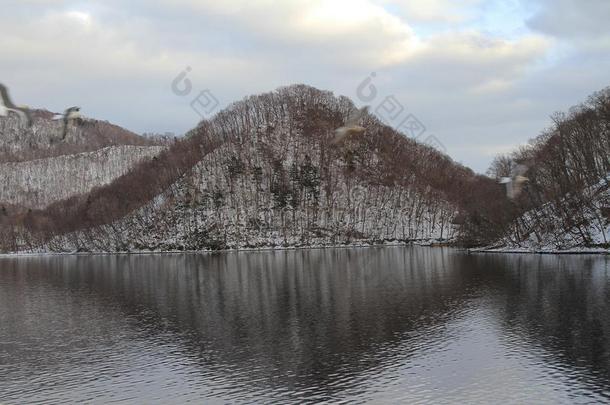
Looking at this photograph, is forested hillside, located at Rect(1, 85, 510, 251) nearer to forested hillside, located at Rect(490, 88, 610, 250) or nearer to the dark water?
forested hillside, located at Rect(490, 88, 610, 250)

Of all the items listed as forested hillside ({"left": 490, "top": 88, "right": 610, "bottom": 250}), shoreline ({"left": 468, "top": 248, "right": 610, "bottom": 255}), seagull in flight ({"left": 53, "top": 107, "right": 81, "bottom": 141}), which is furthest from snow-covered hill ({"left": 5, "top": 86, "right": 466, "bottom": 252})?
seagull in flight ({"left": 53, "top": 107, "right": 81, "bottom": 141})

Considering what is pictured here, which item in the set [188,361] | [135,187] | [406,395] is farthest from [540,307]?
[135,187]

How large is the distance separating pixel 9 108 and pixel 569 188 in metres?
97.0

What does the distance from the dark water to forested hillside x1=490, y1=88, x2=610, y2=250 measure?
25.7 metres

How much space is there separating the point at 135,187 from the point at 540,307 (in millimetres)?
169129

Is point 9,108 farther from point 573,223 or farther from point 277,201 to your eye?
point 277,201

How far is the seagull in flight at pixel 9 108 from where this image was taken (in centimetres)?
2423

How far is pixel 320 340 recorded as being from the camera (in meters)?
38.0

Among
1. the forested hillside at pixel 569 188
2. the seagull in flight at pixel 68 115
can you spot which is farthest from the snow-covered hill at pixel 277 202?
the seagull in flight at pixel 68 115

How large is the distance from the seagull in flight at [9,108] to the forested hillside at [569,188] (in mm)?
84050

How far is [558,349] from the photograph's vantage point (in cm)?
3325

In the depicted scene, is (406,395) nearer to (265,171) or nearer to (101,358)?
(101,358)

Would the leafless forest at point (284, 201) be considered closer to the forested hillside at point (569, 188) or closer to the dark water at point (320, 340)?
the forested hillside at point (569, 188)

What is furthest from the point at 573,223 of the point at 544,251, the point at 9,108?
the point at 9,108
